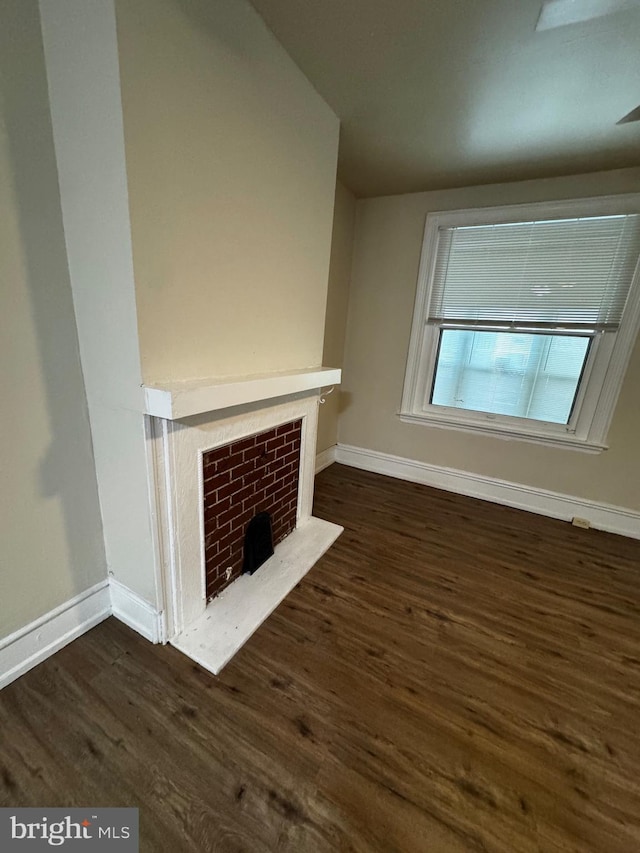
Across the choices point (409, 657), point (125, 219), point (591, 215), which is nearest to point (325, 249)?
point (125, 219)

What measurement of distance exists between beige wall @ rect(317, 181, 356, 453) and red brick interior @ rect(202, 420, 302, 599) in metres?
1.15

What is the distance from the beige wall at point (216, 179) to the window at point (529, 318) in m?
1.42

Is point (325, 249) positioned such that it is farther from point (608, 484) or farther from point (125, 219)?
point (608, 484)

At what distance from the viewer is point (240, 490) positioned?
163cm

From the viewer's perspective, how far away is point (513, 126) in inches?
69.3

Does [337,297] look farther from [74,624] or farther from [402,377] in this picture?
[74,624]

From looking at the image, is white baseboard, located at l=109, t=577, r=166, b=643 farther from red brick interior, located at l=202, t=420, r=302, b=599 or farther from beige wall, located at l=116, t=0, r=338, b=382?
beige wall, located at l=116, t=0, r=338, b=382

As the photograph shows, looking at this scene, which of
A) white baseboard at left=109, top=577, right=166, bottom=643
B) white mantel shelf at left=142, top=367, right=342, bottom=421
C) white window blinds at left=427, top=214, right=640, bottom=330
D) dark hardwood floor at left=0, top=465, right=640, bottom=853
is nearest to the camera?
dark hardwood floor at left=0, top=465, right=640, bottom=853

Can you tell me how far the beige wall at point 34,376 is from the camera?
985mm

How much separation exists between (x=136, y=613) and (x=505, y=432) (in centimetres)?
275

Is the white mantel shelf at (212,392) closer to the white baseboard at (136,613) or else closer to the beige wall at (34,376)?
the beige wall at (34,376)

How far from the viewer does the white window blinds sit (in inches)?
87.6

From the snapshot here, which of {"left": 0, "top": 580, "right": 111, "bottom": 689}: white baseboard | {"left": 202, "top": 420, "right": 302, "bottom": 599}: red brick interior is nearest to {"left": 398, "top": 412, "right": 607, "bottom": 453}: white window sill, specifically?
{"left": 202, "top": 420, "right": 302, "bottom": 599}: red brick interior

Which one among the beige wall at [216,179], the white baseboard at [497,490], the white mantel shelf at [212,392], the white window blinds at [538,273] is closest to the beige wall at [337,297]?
the white baseboard at [497,490]
